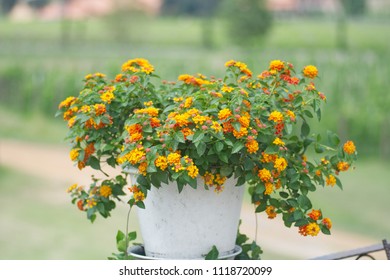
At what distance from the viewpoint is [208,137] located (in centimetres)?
183

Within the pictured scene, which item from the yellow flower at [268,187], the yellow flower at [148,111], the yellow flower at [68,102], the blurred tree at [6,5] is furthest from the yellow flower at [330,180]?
the blurred tree at [6,5]

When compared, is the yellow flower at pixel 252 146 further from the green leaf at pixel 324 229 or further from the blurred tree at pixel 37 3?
the blurred tree at pixel 37 3

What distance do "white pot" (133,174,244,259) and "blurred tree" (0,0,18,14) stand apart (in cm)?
1151

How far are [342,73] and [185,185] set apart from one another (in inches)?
240

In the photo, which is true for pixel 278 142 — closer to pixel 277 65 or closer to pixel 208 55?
pixel 277 65

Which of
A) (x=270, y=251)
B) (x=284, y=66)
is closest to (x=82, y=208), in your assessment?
(x=284, y=66)

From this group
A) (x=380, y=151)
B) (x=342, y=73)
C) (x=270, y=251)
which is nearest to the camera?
(x=270, y=251)

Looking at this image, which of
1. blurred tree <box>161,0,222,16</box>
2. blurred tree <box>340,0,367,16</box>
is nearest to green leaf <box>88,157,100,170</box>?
blurred tree <box>340,0,367,16</box>

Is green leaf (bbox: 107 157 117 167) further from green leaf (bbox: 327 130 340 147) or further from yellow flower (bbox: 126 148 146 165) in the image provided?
green leaf (bbox: 327 130 340 147)

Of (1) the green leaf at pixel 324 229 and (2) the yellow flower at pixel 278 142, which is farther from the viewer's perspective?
(1) the green leaf at pixel 324 229

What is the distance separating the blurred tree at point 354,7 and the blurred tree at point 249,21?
1318mm

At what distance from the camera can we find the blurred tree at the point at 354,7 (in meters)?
11.5

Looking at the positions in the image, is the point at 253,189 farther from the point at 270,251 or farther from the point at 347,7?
the point at 347,7
